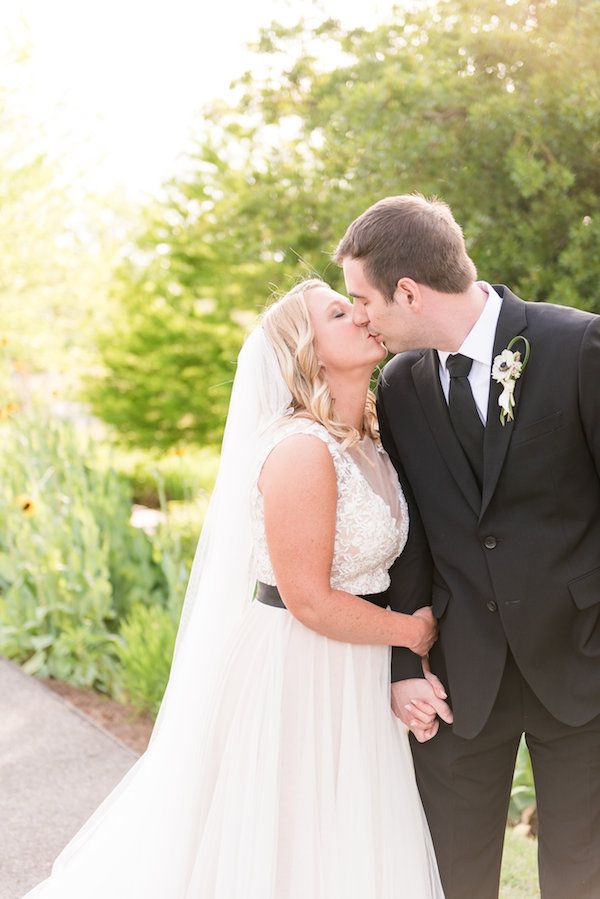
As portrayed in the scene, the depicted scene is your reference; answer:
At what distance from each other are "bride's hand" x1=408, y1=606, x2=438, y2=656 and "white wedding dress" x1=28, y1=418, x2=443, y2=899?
134mm

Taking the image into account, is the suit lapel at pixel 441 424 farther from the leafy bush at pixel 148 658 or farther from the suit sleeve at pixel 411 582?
the leafy bush at pixel 148 658

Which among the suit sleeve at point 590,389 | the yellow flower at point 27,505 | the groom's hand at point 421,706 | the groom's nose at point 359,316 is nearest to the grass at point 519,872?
the groom's hand at point 421,706

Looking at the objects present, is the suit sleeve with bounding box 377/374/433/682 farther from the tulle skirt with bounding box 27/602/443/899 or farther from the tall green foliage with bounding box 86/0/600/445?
the tall green foliage with bounding box 86/0/600/445

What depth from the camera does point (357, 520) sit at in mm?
2623

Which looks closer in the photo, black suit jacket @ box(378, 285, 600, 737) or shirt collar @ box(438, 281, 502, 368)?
black suit jacket @ box(378, 285, 600, 737)

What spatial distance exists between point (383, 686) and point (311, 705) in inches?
9.3

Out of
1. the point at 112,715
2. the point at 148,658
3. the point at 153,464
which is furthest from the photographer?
the point at 153,464

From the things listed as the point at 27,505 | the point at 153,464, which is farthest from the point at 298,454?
the point at 153,464

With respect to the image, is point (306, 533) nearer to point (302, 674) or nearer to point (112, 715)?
point (302, 674)

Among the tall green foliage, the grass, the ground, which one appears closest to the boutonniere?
the tall green foliage

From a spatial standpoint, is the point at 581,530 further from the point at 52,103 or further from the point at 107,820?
the point at 52,103

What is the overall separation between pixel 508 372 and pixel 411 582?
696mm

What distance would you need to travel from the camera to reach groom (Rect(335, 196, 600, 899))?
8.04ft

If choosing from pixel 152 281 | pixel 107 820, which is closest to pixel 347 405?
pixel 107 820
